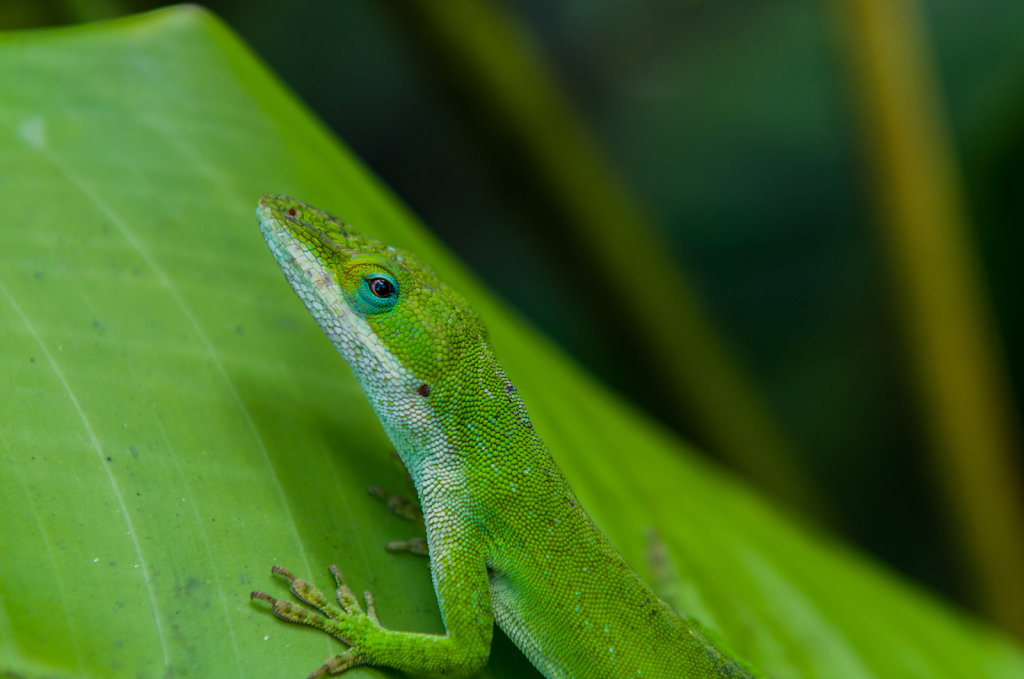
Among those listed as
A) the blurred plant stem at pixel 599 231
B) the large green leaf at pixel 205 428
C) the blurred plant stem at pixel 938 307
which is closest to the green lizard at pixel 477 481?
the large green leaf at pixel 205 428

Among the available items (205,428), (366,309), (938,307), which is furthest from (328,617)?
(938,307)

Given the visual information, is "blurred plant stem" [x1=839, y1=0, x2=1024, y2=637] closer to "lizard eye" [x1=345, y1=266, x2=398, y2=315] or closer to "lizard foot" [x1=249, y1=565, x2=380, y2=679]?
"lizard eye" [x1=345, y1=266, x2=398, y2=315]

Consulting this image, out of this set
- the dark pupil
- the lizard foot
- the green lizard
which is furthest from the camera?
the dark pupil

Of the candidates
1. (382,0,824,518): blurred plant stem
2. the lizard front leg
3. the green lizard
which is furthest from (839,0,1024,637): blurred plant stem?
the lizard front leg

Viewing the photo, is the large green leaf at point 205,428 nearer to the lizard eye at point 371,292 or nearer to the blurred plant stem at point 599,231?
the lizard eye at point 371,292

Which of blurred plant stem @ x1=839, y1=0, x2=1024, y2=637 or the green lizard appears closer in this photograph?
the green lizard

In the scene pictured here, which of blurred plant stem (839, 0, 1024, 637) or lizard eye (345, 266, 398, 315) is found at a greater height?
lizard eye (345, 266, 398, 315)

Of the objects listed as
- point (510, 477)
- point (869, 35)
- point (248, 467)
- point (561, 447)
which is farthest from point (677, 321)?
point (248, 467)

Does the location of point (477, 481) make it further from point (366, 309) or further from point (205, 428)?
point (205, 428)
